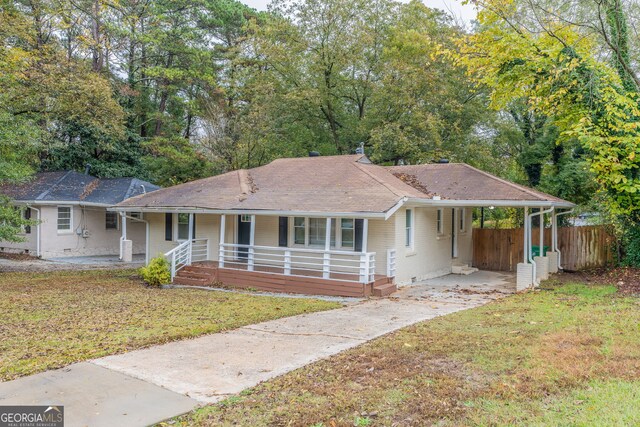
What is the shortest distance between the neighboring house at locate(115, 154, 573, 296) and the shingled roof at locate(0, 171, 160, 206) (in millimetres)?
6438

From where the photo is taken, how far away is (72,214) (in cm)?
2203

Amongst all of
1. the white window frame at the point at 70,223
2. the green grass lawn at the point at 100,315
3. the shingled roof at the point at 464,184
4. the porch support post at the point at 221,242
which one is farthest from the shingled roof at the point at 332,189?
the white window frame at the point at 70,223

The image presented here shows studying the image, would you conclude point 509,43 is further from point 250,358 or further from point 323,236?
point 250,358

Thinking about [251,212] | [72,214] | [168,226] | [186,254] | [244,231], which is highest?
[251,212]

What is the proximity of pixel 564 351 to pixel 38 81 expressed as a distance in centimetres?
1906

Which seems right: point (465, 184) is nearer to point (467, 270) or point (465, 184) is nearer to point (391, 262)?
point (467, 270)

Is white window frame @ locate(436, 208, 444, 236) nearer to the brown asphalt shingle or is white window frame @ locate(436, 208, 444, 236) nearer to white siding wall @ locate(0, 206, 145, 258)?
the brown asphalt shingle

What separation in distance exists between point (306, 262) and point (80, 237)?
1367cm

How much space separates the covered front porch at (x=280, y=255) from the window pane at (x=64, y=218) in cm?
768

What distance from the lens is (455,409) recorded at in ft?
14.3

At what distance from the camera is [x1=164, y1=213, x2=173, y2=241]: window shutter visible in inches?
663

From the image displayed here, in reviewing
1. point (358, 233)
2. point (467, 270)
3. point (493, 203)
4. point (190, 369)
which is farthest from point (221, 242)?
point (190, 369)

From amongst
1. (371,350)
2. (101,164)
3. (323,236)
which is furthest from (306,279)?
(101,164)

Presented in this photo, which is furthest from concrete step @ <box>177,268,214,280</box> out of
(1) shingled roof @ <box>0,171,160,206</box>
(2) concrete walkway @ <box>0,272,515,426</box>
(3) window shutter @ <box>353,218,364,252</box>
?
(1) shingled roof @ <box>0,171,160,206</box>
